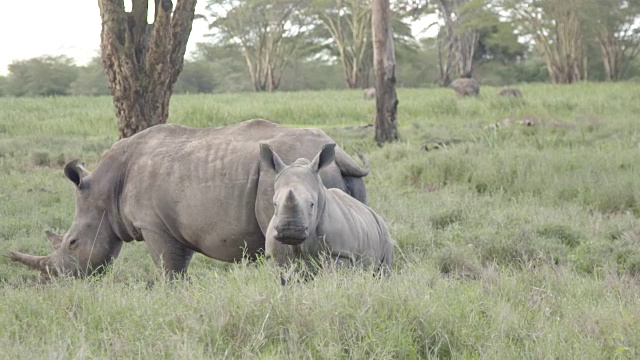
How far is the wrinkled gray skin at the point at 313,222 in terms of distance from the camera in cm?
458

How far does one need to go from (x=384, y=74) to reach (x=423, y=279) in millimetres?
11365

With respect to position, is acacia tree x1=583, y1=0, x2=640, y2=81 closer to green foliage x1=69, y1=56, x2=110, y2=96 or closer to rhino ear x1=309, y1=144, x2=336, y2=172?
green foliage x1=69, y1=56, x2=110, y2=96

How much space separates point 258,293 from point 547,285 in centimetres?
192

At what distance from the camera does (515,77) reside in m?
56.3

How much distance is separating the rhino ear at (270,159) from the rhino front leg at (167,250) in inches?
48.1

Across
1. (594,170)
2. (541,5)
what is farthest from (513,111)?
(541,5)

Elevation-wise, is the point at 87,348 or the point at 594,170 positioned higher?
the point at 87,348

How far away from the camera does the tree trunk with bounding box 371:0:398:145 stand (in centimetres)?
1571

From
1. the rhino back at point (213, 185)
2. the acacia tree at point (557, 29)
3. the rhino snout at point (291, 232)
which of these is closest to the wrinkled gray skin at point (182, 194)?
the rhino back at point (213, 185)

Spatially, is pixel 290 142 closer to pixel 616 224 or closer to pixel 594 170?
pixel 616 224

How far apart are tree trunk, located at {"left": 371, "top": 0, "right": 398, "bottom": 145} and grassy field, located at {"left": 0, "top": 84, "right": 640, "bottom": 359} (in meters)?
0.41

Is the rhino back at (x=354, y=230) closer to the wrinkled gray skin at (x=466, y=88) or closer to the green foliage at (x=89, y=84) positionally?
the wrinkled gray skin at (x=466, y=88)

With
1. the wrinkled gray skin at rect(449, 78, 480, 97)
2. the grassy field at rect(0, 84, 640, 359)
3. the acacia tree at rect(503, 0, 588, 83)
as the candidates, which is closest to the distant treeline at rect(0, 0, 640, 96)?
the acacia tree at rect(503, 0, 588, 83)

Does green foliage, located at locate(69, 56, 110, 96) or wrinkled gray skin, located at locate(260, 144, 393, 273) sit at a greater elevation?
wrinkled gray skin, located at locate(260, 144, 393, 273)
